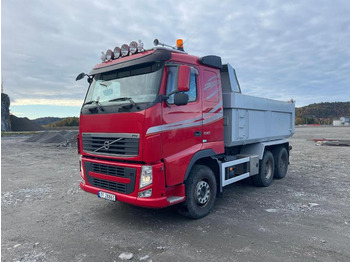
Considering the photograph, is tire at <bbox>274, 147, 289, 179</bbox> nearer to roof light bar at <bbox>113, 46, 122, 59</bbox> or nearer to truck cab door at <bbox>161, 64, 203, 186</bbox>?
truck cab door at <bbox>161, 64, 203, 186</bbox>

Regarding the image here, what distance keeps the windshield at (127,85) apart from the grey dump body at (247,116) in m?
2.04

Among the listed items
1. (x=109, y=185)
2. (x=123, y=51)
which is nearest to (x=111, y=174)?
(x=109, y=185)

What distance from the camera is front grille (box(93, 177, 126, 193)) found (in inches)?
167

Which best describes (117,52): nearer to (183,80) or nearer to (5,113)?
(183,80)

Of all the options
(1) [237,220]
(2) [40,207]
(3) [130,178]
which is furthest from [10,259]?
(1) [237,220]

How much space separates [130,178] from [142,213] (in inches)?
49.3

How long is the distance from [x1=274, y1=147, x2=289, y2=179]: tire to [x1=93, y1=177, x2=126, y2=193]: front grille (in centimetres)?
531

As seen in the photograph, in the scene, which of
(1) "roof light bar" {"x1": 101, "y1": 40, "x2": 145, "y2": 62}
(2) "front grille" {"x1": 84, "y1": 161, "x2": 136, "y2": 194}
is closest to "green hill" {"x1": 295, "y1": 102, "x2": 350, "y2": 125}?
(1) "roof light bar" {"x1": 101, "y1": 40, "x2": 145, "y2": 62}

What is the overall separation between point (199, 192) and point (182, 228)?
719mm

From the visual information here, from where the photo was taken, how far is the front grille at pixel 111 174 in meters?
4.08

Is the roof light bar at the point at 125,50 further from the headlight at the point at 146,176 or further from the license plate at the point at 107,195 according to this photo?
the license plate at the point at 107,195

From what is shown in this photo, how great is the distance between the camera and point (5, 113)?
46281 mm

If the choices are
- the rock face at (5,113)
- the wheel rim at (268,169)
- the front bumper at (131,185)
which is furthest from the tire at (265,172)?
the rock face at (5,113)

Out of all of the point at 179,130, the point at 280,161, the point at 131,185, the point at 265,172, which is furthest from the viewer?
the point at 280,161
